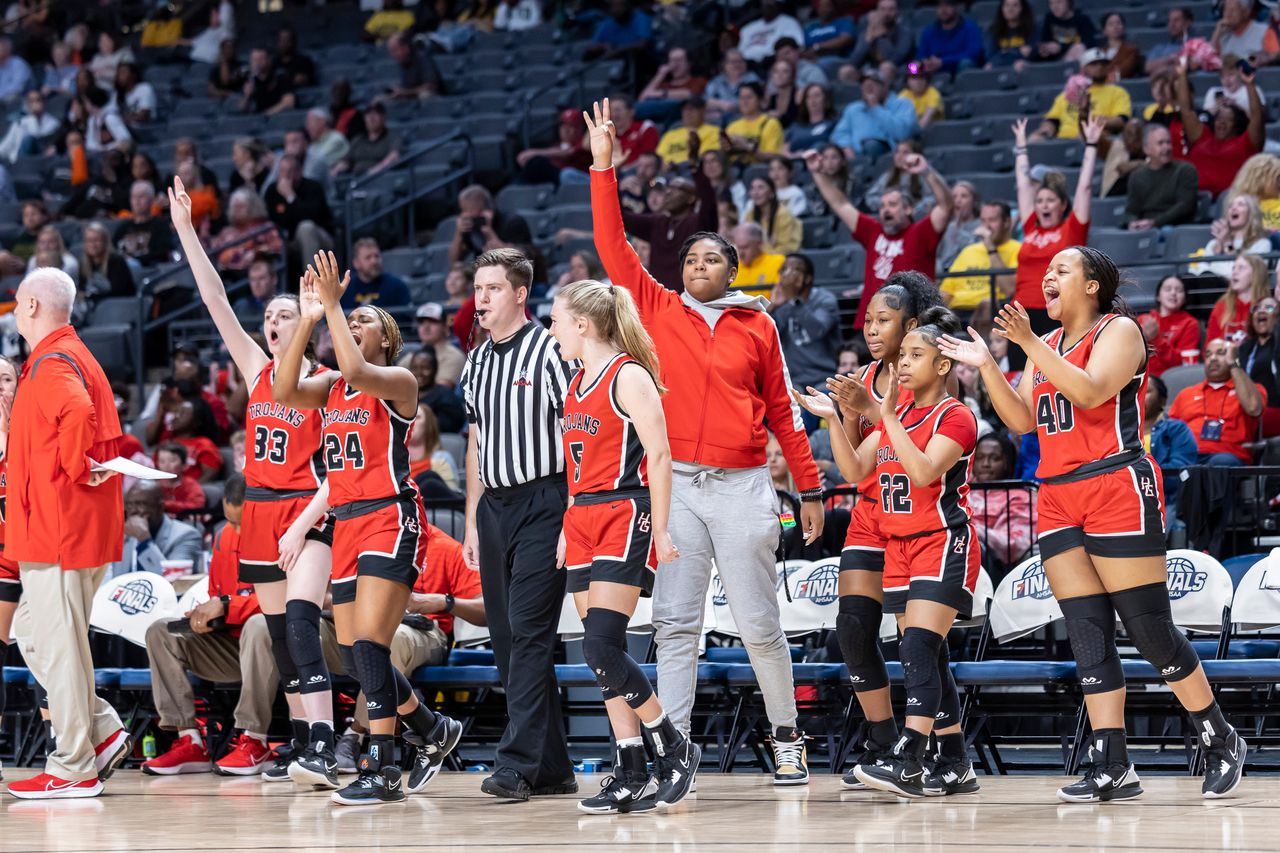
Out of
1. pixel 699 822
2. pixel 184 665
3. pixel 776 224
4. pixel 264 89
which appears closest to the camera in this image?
pixel 699 822

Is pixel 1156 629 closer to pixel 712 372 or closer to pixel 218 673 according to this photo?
pixel 712 372

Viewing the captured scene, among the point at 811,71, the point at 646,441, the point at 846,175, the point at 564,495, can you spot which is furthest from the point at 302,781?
the point at 811,71

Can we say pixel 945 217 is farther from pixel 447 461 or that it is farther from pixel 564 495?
pixel 564 495

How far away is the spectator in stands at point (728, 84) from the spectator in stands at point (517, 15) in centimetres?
321

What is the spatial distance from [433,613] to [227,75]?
11901mm

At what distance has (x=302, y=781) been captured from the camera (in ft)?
22.5

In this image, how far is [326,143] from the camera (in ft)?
52.9

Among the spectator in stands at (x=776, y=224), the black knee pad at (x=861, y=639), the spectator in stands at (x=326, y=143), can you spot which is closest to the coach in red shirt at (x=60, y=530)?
the black knee pad at (x=861, y=639)

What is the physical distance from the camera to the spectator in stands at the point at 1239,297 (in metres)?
9.52

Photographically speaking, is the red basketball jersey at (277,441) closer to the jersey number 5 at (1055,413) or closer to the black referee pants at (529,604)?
the black referee pants at (529,604)

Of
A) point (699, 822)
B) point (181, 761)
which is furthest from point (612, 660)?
point (181, 761)

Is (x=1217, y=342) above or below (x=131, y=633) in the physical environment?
above

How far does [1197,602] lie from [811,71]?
809 cm

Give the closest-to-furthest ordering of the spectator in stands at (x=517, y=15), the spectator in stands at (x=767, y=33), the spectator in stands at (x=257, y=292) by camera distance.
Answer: the spectator in stands at (x=257, y=292) < the spectator in stands at (x=767, y=33) < the spectator in stands at (x=517, y=15)
